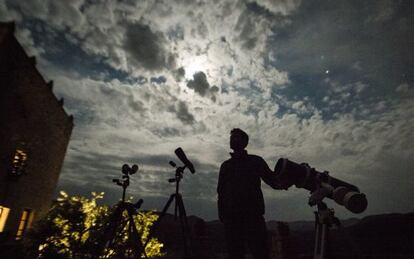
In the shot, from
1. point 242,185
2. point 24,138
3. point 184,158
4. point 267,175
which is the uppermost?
point 24,138

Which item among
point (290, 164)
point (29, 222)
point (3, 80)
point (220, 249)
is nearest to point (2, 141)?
point (3, 80)

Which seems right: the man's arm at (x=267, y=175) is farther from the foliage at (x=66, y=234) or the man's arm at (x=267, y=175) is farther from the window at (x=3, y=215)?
the window at (x=3, y=215)

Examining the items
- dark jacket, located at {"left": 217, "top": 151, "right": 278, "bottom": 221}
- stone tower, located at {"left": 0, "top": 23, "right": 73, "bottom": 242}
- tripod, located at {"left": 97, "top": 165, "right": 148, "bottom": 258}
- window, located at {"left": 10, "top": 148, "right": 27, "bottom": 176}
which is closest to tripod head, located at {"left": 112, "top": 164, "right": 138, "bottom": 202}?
tripod, located at {"left": 97, "top": 165, "right": 148, "bottom": 258}

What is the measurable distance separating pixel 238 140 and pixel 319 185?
1.41 metres

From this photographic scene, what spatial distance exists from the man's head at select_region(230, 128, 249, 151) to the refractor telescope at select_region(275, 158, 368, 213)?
36.6 inches

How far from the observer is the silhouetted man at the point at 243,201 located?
3.36m

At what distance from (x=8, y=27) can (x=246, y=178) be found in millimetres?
13208

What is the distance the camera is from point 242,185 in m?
3.56

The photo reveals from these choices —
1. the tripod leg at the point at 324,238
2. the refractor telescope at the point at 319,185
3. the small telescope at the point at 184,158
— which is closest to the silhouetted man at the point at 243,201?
the refractor telescope at the point at 319,185

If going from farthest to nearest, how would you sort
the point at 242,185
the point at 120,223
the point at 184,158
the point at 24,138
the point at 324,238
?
the point at 24,138
the point at 120,223
the point at 184,158
the point at 242,185
the point at 324,238

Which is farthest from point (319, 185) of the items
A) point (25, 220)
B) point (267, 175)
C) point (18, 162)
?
point (25, 220)

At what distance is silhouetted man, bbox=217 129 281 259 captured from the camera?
3.36 metres

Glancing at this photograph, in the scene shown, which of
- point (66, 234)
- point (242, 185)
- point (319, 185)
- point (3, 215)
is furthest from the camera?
point (3, 215)

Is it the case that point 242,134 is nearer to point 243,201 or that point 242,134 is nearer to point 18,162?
point 243,201
